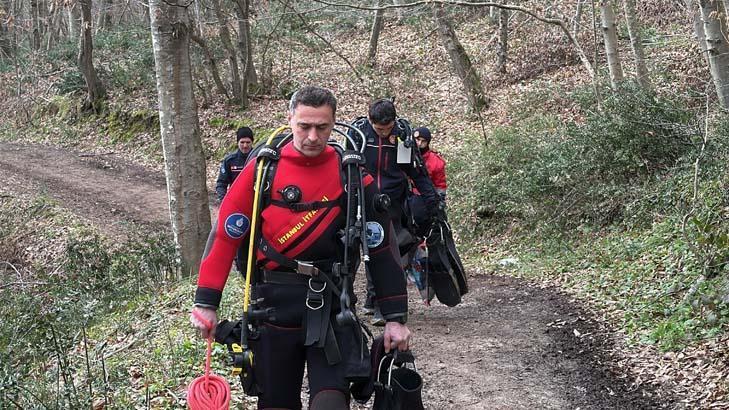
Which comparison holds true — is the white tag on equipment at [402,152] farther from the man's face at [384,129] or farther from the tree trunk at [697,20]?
the tree trunk at [697,20]

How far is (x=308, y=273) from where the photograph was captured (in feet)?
13.5

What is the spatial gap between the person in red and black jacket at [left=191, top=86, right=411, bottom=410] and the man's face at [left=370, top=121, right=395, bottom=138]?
3.68m

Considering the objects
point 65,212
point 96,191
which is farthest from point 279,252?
point 96,191

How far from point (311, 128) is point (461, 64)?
16.1 meters

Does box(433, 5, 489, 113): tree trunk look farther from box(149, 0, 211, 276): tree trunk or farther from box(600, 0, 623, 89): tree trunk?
box(149, 0, 211, 276): tree trunk

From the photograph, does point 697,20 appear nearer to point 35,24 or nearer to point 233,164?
point 233,164

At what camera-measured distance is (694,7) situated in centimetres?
1302

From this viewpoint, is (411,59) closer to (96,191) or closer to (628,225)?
(96,191)

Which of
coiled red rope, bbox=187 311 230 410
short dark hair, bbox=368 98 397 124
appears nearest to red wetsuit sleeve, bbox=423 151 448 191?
short dark hair, bbox=368 98 397 124

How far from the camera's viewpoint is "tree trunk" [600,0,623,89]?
13.3 m

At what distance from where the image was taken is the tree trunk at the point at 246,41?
73.8 feet

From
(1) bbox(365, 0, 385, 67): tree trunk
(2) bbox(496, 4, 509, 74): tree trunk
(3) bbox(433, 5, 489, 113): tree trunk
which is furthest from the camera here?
(1) bbox(365, 0, 385, 67): tree trunk

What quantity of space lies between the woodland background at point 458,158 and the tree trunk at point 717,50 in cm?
3

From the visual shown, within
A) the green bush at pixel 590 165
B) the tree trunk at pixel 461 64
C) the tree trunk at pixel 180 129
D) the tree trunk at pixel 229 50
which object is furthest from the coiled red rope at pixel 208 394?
the tree trunk at pixel 229 50
